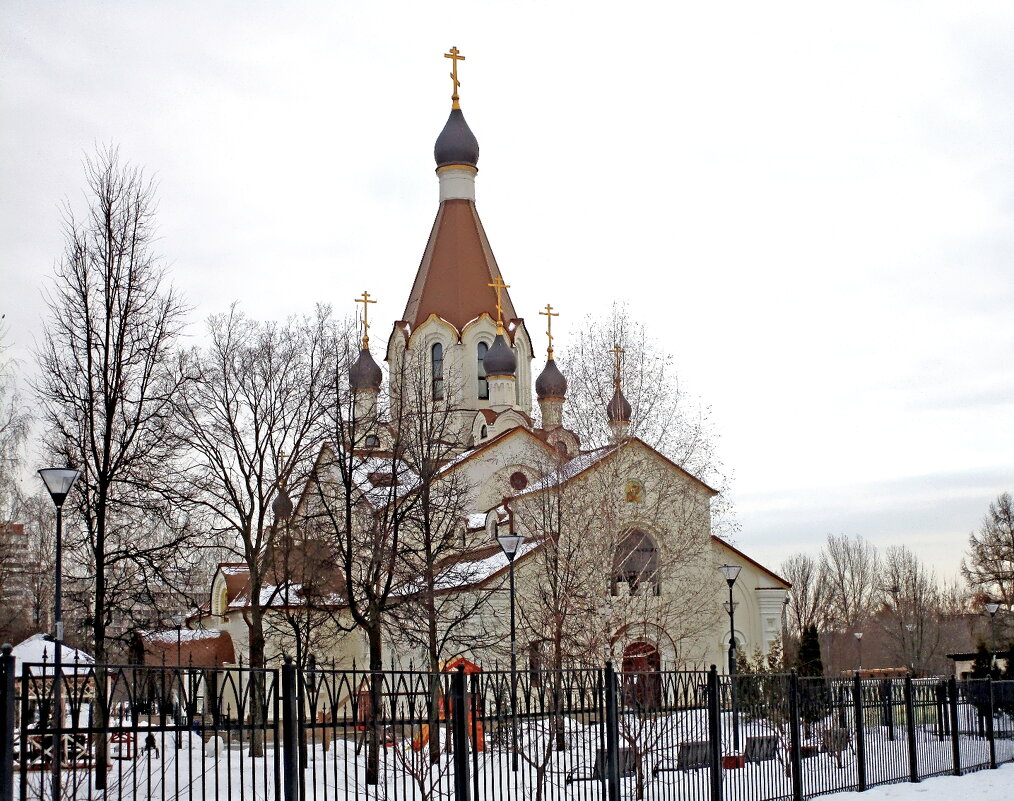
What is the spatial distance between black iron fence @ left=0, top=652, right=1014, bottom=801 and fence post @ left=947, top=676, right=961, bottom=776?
27 millimetres

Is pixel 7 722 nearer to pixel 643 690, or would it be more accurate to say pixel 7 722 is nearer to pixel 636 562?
pixel 643 690

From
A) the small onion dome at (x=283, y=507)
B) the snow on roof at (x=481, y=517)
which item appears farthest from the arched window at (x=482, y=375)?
the small onion dome at (x=283, y=507)

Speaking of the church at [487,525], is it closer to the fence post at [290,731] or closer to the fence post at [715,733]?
the fence post at [715,733]

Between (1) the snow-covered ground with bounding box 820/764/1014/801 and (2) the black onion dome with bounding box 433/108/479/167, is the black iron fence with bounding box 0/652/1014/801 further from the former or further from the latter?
(2) the black onion dome with bounding box 433/108/479/167

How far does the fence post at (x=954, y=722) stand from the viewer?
15.7 m

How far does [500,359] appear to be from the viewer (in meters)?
37.1

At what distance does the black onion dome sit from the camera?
139 feet

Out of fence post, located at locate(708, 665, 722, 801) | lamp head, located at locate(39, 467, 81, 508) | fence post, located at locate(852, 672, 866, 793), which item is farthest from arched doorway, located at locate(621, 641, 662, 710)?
lamp head, located at locate(39, 467, 81, 508)

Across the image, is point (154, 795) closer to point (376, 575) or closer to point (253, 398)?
point (376, 575)

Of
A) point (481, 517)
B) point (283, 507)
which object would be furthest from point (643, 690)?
point (481, 517)

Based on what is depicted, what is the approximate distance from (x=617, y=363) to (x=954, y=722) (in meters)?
11.3

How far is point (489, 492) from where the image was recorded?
3503cm

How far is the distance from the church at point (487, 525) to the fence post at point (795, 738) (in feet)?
19.5

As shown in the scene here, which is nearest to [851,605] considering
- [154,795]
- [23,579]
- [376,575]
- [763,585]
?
[763,585]
